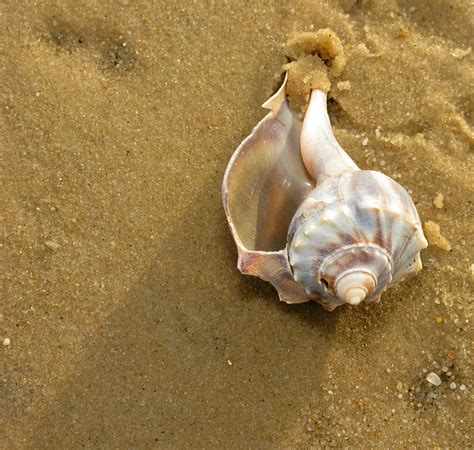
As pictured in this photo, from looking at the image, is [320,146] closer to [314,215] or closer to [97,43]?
[314,215]

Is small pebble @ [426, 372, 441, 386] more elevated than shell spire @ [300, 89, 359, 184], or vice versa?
shell spire @ [300, 89, 359, 184]

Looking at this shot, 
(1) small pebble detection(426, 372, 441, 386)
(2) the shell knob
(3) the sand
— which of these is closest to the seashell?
(2) the shell knob

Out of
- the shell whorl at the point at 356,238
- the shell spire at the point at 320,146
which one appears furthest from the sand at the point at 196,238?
the shell whorl at the point at 356,238

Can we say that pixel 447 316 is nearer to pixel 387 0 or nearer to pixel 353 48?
pixel 353 48

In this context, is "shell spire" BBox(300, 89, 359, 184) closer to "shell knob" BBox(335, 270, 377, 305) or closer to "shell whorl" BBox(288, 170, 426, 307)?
"shell whorl" BBox(288, 170, 426, 307)

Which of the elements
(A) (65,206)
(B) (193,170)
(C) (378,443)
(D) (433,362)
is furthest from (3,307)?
(D) (433,362)

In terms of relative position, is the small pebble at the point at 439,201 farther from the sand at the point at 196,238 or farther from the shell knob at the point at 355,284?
the shell knob at the point at 355,284

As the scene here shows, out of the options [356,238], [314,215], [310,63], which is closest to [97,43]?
[310,63]
